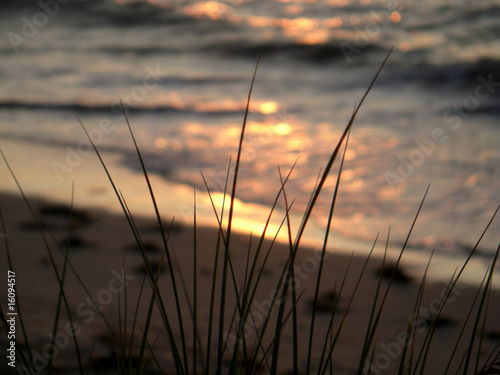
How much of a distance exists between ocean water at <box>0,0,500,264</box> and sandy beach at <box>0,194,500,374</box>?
443 mm

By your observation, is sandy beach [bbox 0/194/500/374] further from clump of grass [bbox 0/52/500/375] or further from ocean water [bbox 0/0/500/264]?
ocean water [bbox 0/0/500/264]

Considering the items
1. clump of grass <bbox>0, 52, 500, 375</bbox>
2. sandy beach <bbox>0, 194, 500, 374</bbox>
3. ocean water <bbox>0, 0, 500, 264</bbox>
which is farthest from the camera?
ocean water <bbox>0, 0, 500, 264</bbox>

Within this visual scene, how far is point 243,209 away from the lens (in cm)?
351

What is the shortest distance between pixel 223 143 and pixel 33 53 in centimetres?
392

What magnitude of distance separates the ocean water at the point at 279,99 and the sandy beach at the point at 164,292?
44 cm

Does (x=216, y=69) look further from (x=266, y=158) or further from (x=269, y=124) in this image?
(x=266, y=158)

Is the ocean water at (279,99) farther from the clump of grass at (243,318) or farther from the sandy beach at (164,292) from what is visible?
the clump of grass at (243,318)

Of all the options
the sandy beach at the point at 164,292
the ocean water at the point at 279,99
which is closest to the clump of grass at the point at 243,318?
the sandy beach at the point at 164,292

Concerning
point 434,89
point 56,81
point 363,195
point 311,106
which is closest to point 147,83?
point 56,81

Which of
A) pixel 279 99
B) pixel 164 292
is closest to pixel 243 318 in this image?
pixel 164 292

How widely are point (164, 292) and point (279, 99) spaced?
362cm

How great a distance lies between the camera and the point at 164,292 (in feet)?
8.00

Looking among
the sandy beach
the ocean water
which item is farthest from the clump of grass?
the ocean water

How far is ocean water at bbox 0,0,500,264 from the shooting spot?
376 cm
